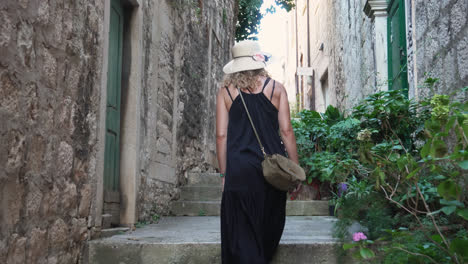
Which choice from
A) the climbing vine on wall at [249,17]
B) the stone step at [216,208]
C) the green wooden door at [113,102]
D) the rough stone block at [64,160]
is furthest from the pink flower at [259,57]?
the climbing vine on wall at [249,17]

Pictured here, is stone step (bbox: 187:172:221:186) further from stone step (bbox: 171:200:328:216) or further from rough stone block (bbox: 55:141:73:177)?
rough stone block (bbox: 55:141:73:177)

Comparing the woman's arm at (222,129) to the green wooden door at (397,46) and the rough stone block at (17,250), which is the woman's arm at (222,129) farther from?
the green wooden door at (397,46)

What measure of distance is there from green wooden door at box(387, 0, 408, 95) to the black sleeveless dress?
2.92 m

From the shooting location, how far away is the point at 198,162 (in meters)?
7.61

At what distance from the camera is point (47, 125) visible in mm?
2818

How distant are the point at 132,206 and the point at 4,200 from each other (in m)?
2.14

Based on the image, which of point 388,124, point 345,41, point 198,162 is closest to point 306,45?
point 345,41

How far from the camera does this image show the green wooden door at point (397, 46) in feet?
18.0

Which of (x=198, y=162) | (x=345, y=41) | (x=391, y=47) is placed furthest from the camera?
(x=345, y=41)

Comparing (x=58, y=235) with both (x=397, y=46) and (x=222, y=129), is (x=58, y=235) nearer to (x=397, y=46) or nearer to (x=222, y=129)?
(x=222, y=129)

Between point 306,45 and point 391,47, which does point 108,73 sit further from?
point 306,45

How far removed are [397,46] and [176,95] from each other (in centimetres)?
266

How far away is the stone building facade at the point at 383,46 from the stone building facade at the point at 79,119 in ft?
7.40

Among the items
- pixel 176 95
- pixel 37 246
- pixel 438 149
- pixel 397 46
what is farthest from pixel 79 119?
pixel 397 46
